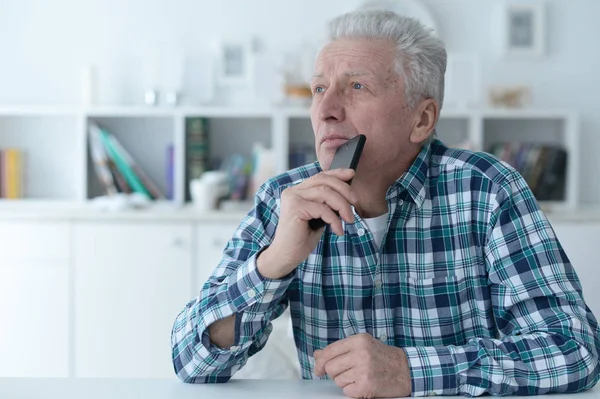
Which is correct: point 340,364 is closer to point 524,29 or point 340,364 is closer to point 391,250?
point 391,250

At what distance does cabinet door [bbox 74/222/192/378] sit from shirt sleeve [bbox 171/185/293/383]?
2.16m

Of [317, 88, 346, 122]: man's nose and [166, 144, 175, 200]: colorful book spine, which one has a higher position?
[317, 88, 346, 122]: man's nose

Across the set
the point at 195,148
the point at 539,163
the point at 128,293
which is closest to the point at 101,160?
the point at 195,148

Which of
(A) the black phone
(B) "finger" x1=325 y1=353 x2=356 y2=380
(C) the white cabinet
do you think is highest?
(A) the black phone

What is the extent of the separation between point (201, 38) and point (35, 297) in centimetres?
149

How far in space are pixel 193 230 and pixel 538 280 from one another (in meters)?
2.36

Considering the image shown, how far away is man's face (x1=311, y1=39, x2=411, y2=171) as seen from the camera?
1465mm

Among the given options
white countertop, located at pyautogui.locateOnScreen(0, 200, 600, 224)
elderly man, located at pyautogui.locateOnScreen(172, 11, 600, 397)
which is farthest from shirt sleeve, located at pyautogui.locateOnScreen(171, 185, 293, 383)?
white countertop, located at pyautogui.locateOnScreen(0, 200, 600, 224)

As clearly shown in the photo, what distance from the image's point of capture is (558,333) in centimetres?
124

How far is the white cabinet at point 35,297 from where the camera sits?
350 centimetres

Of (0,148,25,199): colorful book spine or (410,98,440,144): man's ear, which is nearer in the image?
(410,98,440,144): man's ear

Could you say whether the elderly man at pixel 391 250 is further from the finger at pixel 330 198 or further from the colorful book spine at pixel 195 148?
the colorful book spine at pixel 195 148

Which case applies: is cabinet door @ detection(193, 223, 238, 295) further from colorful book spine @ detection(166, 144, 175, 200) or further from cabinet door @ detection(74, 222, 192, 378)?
colorful book spine @ detection(166, 144, 175, 200)

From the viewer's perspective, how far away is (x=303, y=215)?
4.00 ft
